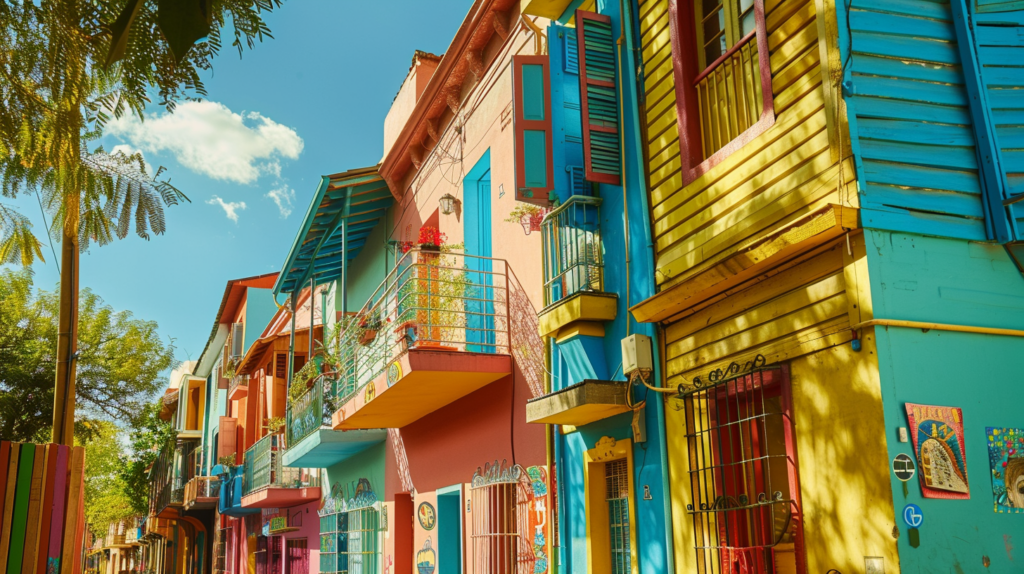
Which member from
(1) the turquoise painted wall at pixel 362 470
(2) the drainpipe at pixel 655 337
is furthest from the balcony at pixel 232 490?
(2) the drainpipe at pixel 655 337

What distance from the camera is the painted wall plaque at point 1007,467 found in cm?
480

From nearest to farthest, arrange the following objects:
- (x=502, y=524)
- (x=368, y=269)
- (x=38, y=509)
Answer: (x=38, y=509), (x=502, y=524), (x=368, y=269)

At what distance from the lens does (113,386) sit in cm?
2370

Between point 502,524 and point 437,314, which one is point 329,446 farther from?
point 502,524

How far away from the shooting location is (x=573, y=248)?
847 centimetres

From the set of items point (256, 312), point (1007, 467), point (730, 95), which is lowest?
point (1007, 467)

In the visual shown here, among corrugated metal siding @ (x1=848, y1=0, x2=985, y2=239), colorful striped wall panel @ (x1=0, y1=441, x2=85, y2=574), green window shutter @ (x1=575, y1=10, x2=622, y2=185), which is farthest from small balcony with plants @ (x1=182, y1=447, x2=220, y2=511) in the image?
corrugated metal siding @ (x1=848, y1=0, x2=985, y2=239)

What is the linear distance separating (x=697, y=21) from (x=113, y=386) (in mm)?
21050

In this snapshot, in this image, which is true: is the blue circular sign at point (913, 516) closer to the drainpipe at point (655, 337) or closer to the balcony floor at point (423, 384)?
the drainpipe at point (655, 337)

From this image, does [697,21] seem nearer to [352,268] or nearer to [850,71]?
[850,71]

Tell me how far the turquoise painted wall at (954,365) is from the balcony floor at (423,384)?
5503 millimetres

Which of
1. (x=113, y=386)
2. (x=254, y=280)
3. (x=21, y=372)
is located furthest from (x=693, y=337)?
(x=254, y=280)

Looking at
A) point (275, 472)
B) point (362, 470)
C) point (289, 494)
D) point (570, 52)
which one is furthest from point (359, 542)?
point (570, 52)

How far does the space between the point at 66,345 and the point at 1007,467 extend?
8575 millimetres
